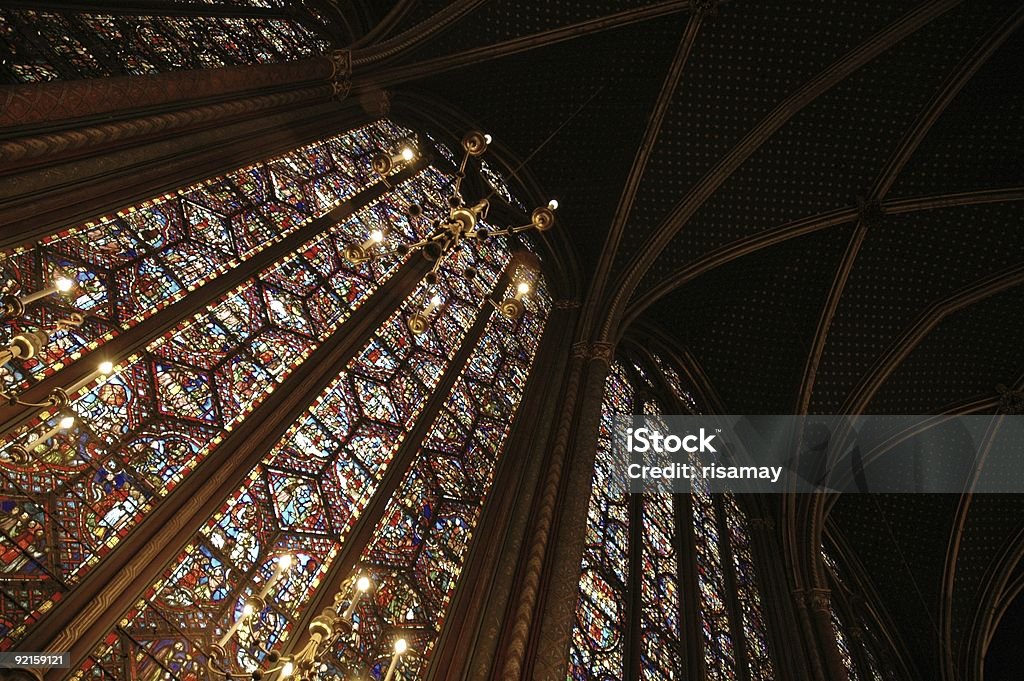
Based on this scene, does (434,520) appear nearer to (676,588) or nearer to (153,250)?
(153,250)

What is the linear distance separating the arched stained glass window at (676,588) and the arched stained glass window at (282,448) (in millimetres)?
1563

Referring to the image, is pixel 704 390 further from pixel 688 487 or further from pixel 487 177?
pixel 487 177

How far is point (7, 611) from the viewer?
3.57 m

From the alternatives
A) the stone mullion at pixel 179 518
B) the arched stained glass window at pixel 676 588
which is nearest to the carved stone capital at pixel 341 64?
the stone mullion at pixel 179 518

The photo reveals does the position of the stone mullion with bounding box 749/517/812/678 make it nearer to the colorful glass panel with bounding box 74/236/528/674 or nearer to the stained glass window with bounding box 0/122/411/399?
the colorful glass panel with bounding box 74/236/528/674

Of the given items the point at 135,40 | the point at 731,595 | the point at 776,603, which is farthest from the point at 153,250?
the point at 776,603

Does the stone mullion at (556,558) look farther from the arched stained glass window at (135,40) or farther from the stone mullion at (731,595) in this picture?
the arched stained glass window at (135,40)

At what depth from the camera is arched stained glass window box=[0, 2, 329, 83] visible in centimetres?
570

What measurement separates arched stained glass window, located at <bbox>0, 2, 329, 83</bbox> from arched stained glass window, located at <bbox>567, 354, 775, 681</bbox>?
559 cm

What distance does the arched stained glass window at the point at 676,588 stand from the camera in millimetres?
6945

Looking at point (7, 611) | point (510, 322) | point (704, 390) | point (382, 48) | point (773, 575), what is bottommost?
point (7, 611)

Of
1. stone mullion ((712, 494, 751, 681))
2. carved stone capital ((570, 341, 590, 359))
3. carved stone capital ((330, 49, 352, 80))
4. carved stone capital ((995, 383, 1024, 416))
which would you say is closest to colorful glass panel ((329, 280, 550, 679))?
carved stone capital ((570, 341, 590, 359))

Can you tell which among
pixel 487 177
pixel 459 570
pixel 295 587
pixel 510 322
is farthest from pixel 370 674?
pixel 487 177

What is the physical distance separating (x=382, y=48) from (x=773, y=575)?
25.6 feet
